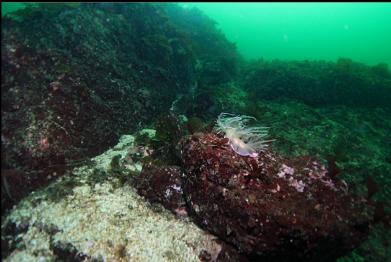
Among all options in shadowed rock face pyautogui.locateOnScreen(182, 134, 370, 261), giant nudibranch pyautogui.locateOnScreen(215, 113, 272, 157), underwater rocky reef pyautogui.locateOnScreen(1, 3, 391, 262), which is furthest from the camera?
giant nudibranch pyautogui.locateOnScreen(215, 113, 272, 157)

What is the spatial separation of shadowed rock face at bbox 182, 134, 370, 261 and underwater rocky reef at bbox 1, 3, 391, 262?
18mm

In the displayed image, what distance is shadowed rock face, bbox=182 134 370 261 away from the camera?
14.1ft

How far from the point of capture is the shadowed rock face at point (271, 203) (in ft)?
14.1

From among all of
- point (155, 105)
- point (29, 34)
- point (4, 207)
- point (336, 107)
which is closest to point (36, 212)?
point (4, 207)

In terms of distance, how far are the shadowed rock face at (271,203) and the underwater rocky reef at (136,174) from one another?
0.06 feet

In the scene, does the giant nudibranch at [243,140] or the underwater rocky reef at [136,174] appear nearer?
the underwater rocky reef at [136,174]

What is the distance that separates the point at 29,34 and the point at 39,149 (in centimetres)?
251

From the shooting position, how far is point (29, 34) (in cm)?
612

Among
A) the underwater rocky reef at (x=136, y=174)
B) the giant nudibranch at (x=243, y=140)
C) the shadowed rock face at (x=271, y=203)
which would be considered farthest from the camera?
the giant nudibranch at (x=243, y=140)

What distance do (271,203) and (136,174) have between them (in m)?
2.81

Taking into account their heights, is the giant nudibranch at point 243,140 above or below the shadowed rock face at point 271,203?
above

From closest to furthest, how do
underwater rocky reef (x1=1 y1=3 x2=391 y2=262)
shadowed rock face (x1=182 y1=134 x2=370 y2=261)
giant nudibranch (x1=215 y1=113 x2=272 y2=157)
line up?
1. shadowed rock face (x1=182 y1=134 x2=370 y2=261)
2. underwater rocky reef (x1=1 y1=3 x2=391 y2=262)
3. giant nudibranch (x1=215 y1=113 x2=272 y2=157)

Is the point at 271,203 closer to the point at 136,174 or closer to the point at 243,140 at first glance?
the point at 243,140

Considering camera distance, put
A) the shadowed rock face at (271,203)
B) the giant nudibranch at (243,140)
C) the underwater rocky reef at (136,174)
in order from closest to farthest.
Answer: the shadowed rock face at (271,203) < the underwater rocky reef at (136,174) < the giant nudibranch at (243,140)
